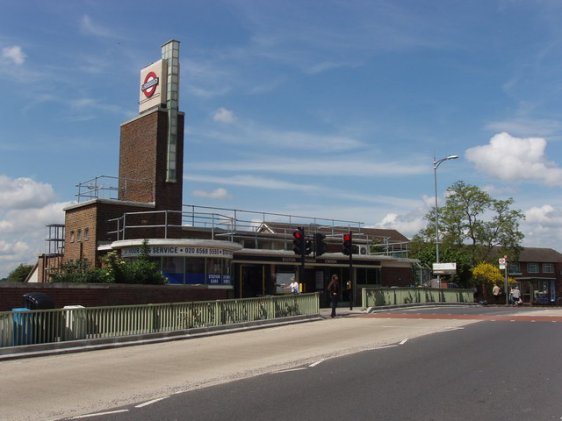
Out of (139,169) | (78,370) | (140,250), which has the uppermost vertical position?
(139,169)

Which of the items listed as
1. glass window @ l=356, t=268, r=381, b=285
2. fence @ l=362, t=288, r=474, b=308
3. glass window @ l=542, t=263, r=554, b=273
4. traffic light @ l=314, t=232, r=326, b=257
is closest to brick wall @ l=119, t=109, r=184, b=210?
traffic light @ l=314, t=232, r=326, b=257

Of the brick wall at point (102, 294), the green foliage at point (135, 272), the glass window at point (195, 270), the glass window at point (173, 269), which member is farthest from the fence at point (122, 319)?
the glass window at point (173, 269)

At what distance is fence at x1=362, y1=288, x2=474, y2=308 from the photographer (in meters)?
29.7

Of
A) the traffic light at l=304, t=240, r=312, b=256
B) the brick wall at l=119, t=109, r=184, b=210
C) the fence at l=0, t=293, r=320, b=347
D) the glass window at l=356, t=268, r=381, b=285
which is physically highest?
the brick wall at l=119, t=109, r=184, b=210

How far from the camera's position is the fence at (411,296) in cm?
2969

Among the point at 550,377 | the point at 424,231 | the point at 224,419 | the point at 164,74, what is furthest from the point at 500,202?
the point at 224,419

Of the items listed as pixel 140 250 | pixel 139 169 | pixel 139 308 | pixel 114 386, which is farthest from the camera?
pixel 139 169

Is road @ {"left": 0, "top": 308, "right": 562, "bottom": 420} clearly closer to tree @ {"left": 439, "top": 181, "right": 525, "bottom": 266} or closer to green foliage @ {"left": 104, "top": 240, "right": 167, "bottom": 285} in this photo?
green foliage @ {"left": 104, "top": 240, "right": 167, "bottom": 285}

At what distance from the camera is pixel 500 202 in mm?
65000

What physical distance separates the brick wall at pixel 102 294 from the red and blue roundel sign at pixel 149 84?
45.3ft

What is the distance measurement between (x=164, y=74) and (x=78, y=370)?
81.6 feet

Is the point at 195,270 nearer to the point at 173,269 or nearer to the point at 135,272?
the point at 173,269

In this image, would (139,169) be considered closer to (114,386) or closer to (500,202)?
(114,386)

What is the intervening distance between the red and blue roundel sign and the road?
19777 millimetres
